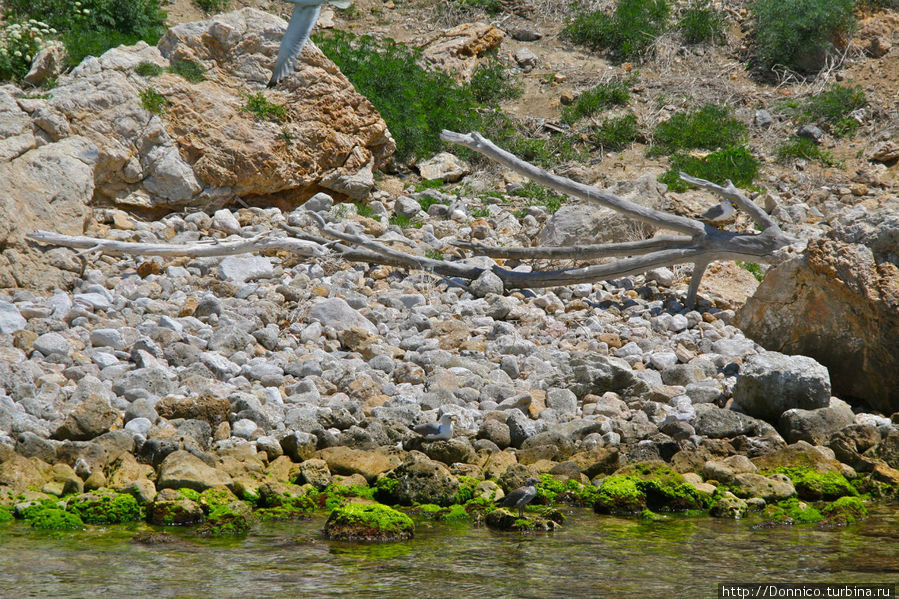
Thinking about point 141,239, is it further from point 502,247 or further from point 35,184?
point 502,247

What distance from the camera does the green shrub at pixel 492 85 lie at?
45.4 feet

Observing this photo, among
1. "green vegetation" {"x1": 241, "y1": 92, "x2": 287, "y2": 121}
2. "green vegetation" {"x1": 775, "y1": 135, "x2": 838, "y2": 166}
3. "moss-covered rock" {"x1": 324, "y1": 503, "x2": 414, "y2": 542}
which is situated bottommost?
"moss-covered rock" {"x1": 324, "y1": 503, "x2": 414, "y2": 542}

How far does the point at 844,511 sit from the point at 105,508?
4.18 meters

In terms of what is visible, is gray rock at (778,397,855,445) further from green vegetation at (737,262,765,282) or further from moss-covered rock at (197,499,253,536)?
moss-covered rock at (197,499,253,536)

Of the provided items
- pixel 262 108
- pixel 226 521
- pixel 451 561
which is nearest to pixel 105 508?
pixel 226 521

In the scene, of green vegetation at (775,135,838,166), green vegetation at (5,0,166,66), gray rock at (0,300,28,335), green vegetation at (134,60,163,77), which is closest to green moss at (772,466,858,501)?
gray rock at (0,300,28,335)

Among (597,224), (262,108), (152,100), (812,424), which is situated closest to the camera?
(812,424)

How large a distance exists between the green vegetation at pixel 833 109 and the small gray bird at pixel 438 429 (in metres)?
9.84

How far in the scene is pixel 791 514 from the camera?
5363 mm

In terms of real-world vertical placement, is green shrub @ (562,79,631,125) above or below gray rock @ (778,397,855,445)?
above

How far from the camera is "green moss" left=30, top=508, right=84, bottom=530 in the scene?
15.8ft

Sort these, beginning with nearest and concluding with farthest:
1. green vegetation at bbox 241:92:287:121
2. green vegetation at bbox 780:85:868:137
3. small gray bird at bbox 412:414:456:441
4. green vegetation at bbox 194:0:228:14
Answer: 1. small gray bird at bbox 412:414:456:441
2. green vegetation at bbox 241:92:287:121
3. green vegetation at bbox 780:85:868:137
4. green vegetation at bbox 194:0:228:14

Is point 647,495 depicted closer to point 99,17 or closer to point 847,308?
point 847,308

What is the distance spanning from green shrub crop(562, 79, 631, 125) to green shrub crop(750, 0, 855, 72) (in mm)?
2594
